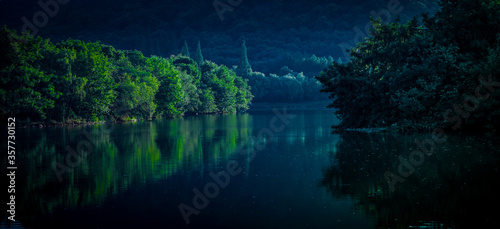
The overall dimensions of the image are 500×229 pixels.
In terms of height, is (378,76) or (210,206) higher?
(378,76)

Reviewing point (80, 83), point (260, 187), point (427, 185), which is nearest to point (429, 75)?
point (427, 185)

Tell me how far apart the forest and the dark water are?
5672 millimetres

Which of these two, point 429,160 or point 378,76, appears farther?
point 378,76

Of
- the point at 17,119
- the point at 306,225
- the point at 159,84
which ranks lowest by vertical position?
the point at 306,225

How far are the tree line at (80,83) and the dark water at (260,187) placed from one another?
2751cm

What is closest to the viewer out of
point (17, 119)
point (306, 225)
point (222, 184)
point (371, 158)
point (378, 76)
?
point (306, 225)

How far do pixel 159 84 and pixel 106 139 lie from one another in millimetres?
43541

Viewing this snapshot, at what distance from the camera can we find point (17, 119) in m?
64.2

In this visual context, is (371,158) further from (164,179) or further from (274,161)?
(164,179)

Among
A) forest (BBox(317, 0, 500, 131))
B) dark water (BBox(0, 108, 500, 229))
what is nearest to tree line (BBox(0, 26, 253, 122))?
dark water (BBox(0, 108, 500, 229))

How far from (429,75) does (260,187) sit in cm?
2707

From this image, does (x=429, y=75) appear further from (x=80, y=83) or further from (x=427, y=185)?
(x=80, y=83)

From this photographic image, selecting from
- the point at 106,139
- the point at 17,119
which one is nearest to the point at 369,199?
the point at 106,139

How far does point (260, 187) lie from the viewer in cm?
2194
